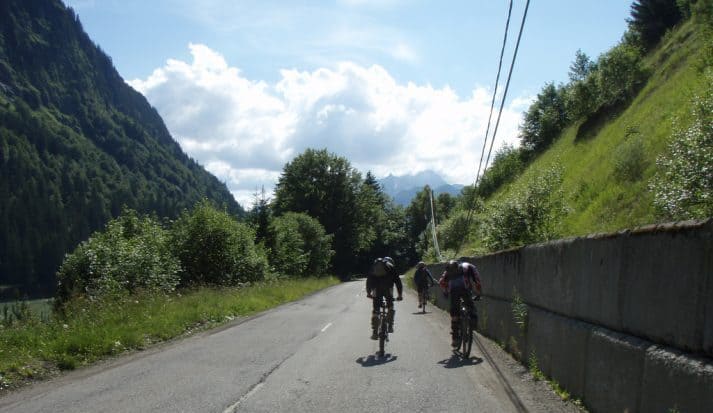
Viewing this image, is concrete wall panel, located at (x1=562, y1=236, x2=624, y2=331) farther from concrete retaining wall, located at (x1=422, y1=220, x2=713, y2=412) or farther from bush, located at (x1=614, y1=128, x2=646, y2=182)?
bush, located at (x1=614, y1=128, x2=646, y2=182)

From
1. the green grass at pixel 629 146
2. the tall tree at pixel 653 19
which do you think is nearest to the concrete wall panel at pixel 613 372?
the green grass at pixel 629 146

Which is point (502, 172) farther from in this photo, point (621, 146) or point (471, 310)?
point (471, 310)

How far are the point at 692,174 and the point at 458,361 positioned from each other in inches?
184

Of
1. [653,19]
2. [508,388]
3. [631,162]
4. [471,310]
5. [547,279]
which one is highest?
[653,19]

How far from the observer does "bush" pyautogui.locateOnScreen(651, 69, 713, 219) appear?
29.3ft

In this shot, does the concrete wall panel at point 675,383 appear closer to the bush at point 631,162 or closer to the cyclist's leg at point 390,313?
the cyclist's leg at point 390,313

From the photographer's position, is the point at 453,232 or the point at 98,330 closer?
the point at 98,330

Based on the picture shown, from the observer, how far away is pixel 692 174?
9250 millimetres

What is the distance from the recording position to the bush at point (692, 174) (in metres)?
8.95

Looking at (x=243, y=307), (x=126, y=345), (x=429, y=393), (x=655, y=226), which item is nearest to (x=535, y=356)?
(x=429, y=393)

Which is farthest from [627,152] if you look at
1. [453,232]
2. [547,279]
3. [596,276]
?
[453,232]

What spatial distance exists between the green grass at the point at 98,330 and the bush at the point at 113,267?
5.37 feet

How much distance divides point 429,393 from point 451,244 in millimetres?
41410

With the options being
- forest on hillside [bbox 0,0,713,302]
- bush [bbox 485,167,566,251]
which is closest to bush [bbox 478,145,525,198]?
forest on hillside [bbox 0,0,713,302]
